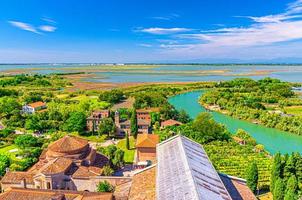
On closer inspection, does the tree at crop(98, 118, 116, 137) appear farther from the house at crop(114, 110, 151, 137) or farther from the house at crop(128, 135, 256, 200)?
the house at crop(128, 135, 256, 200)

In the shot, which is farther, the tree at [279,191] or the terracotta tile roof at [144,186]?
the tree at [279,191]

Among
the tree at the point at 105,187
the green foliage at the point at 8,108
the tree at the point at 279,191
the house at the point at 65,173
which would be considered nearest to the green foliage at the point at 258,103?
the tree at the point at 279,191

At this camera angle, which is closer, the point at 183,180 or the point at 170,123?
the point at 183,180

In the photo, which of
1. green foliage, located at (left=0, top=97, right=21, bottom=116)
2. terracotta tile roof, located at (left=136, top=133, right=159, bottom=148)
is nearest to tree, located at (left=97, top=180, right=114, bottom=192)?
terracotta tile roof, located at (left=136, top=133, right=159, bottom=148)

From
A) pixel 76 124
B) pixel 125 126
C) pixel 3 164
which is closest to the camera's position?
pixel 3 164

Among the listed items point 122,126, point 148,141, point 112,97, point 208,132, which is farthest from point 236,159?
point 112,97

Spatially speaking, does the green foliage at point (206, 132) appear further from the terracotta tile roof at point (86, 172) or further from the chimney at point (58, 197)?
the chimney at point (58, 197)

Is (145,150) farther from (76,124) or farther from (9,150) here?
(9,150)
